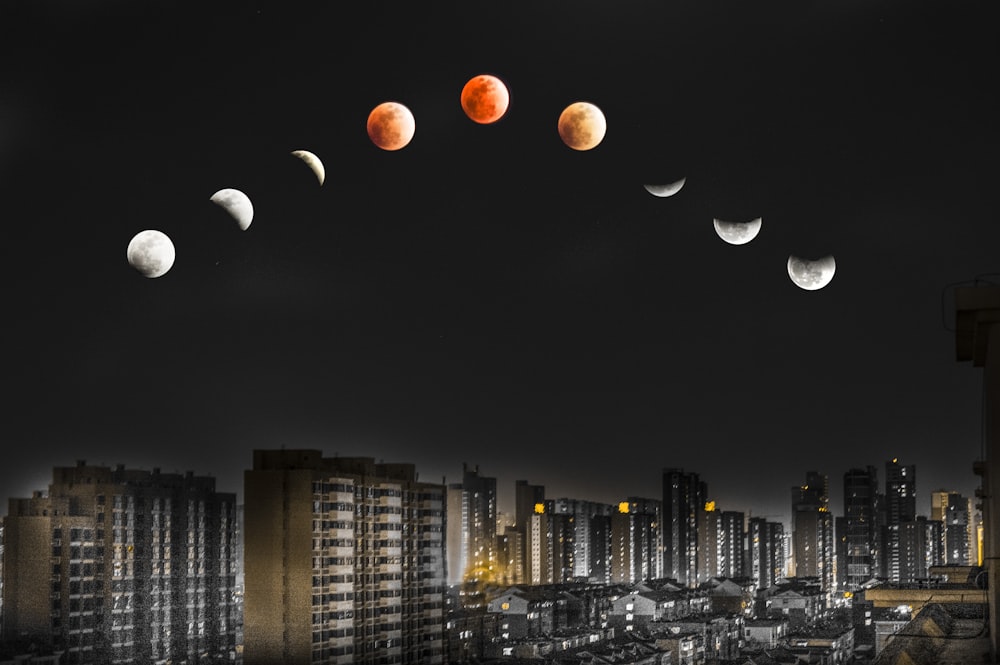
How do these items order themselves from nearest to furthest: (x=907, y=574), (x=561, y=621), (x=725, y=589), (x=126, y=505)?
(x=126, y=505)
(x=561, y=621)
(x=725, y=589)
(x=907, y=574)

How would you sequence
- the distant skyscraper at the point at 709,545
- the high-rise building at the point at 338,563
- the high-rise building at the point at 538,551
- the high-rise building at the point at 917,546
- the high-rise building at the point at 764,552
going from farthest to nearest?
the high-rise building at the point at 764,552, the distant skyscraper at the point at 709,545, the high-rise building at the point at 917,546, the high-rise building at the point at 538,551, the high-rise building at the point at 338,563

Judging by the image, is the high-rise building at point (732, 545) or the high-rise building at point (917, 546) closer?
the high-rise building at point (917, 546)

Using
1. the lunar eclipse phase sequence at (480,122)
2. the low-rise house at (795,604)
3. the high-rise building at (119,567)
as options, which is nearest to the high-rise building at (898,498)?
the low-rise house at (795,604)

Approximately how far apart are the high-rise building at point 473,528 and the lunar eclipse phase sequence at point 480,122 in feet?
102

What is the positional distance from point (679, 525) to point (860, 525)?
9.41 meters

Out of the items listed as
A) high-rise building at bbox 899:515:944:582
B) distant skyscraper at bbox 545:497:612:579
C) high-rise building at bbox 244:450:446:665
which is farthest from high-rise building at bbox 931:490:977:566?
high-rise building at bbox 244:450:446:665

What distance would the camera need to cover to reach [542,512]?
46.3 m

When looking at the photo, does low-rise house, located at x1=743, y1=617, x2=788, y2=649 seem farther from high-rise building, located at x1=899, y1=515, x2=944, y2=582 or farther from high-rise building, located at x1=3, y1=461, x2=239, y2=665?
high-rise building, located at x1=899, y1=515, x2=944, y2=582

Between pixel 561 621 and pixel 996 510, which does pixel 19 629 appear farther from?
pixel 996 510

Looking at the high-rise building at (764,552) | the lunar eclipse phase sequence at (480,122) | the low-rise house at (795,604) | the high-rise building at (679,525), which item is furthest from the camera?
the high-rise building at (764,552)

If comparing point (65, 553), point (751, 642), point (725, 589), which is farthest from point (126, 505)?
point (725, 589)

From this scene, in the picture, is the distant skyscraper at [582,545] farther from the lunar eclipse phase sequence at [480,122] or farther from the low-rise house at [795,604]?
the lunar eclipse phase sequence at [480,122]

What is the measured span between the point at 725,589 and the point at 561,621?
1126cm

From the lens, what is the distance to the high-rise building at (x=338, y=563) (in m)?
15.2
